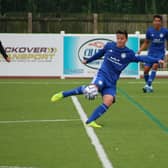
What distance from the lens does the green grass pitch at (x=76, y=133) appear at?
8.32m

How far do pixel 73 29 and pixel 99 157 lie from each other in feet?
110

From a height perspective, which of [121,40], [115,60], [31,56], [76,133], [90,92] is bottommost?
[31,56]

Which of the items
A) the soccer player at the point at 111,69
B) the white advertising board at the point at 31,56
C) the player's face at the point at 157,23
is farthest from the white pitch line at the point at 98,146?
the white advertising board at the point at 31,56

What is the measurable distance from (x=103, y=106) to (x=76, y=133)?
94cm

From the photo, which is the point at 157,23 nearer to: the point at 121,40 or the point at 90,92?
the point at 121,40

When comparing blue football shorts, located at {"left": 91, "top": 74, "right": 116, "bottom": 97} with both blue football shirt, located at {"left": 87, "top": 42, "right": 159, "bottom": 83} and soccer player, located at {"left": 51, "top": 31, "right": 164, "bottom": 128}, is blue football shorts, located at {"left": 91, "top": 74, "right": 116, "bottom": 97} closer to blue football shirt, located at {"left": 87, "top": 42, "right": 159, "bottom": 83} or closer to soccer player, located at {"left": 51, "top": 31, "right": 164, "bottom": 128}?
soccer player, located at {"left": 51, "top": 31, "right": 164, "bottom": 128}

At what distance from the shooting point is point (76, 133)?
413 inches

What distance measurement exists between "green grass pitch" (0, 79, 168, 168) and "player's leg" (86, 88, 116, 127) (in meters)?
0.22

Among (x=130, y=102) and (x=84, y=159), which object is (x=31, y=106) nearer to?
(x=130, y=102)

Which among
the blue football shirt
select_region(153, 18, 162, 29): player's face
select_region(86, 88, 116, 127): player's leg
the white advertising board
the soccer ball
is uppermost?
select_region(153, 18, 162, 29): player's face

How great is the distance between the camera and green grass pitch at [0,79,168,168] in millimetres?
8320

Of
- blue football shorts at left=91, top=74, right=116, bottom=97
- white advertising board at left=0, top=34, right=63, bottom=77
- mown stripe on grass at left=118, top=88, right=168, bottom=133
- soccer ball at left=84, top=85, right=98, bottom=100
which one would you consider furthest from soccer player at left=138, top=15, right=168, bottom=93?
soccer ball at left=84, top=85, right=98, bottom=100

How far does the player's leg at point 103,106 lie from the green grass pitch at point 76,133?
0.71ft

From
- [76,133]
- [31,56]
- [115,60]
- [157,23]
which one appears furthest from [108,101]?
[31,56]
